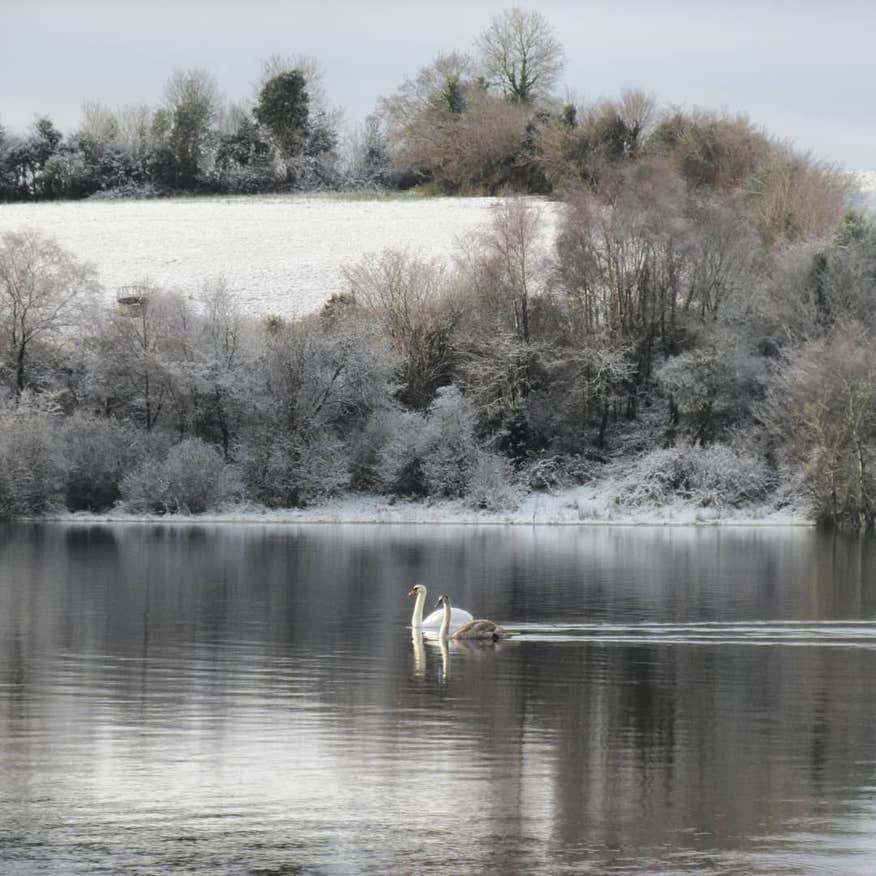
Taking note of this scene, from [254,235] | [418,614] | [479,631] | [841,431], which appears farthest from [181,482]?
[479,631]

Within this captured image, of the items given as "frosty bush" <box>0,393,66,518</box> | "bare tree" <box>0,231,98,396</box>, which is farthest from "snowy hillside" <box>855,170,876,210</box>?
"frosty bush" <box>0,393,66,518</box>

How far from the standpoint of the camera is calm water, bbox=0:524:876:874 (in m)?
12.5

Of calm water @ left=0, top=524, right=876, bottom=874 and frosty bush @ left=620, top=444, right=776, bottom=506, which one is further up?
frosty bush @ left=620, top=444, right=776, bottom=506

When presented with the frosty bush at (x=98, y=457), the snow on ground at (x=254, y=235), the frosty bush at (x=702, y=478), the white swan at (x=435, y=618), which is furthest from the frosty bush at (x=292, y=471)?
the white swan at (x=435, y=618)

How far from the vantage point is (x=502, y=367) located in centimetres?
6191

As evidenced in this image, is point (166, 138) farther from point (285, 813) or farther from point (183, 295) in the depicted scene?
point (285, 813)

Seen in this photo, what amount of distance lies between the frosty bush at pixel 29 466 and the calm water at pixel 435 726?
21525 millimetres

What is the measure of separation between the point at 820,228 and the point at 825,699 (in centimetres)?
4962

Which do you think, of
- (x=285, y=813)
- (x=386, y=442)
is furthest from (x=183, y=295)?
(x=285, y=813)

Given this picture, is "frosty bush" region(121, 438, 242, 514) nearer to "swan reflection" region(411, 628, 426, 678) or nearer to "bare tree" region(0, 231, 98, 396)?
"bare tree" region(0, 231, 98, 396)

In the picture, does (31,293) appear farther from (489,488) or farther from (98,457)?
(489,488)

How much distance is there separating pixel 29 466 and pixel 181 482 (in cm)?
544

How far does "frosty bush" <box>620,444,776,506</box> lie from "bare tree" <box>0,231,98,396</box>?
2380 cm

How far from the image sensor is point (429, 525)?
56844mm
